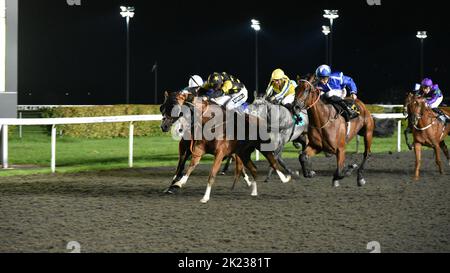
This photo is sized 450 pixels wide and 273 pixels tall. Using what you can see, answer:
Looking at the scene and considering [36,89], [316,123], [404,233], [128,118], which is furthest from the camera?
[36,89]

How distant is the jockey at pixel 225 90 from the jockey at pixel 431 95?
3.33 m

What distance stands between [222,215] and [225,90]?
7.62ft

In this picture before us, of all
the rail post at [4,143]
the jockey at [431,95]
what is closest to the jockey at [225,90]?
the jockey at [431,95]

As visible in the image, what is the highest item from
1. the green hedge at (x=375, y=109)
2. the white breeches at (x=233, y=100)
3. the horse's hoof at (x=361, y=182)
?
the green hedge at (x=375, y=109)

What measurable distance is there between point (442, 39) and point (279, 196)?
59.2 m

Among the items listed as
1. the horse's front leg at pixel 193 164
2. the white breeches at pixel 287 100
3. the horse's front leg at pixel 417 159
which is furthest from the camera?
the horse's front leg at pixel 417 159

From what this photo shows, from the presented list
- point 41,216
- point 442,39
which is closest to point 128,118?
point 41,216

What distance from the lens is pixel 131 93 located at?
62.8 metres

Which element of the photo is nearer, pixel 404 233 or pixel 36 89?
pixel 404 233

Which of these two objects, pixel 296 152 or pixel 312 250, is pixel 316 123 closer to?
pixel 312 250

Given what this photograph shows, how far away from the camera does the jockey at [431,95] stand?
12023mm

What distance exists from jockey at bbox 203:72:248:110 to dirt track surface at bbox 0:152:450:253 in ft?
3.58

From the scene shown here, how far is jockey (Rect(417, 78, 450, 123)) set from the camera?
39.4 feet

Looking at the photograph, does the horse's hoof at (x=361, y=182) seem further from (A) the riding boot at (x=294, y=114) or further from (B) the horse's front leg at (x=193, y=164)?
(B) the horse's front leg at (x=193, y=164)
